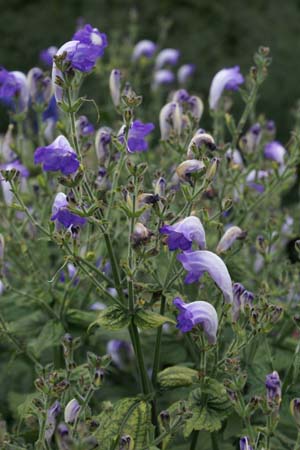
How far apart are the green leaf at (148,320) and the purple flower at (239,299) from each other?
14cm

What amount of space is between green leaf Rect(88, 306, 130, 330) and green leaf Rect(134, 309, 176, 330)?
0.9 inches

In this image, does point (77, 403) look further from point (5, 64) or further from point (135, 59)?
point (5, 64)

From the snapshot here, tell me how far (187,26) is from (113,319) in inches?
209

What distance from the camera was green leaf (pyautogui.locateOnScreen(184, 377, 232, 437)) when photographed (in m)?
1.75

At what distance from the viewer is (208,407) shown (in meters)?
1.85

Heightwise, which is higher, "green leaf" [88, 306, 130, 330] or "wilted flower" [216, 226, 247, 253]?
"wilted flower" [216, 226, 247, 253]

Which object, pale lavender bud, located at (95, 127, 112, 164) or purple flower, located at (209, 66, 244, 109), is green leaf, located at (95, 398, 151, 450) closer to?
pale lavender bud, located at (95, 127, 112, 164)

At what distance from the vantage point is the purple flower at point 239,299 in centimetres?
177

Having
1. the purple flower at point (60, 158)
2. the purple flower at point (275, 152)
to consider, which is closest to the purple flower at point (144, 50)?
the purple flower at point (275, 152)

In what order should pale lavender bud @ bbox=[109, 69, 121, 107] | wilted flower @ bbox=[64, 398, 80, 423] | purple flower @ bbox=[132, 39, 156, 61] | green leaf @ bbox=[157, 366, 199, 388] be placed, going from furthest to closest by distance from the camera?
purple flower @ bbox=[132, 39, 156, 61]
pale lavender bud @ bbox=[109, 69, 121, 107]
green leaf @ bbox=[157, 366, 199, 388]
wilted flower @ bbox=[64, 398, 80, 423]

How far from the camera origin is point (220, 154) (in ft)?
7.22

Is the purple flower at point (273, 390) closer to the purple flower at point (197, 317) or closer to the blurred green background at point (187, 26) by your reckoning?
the purple flower at point (197, 317)

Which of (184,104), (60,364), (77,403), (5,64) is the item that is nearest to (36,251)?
(60,364)

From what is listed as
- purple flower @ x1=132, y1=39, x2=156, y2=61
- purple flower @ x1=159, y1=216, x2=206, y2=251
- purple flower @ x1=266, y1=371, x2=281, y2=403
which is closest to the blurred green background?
purple flower @ x1=132, y1=39, x2=156, y2=61
